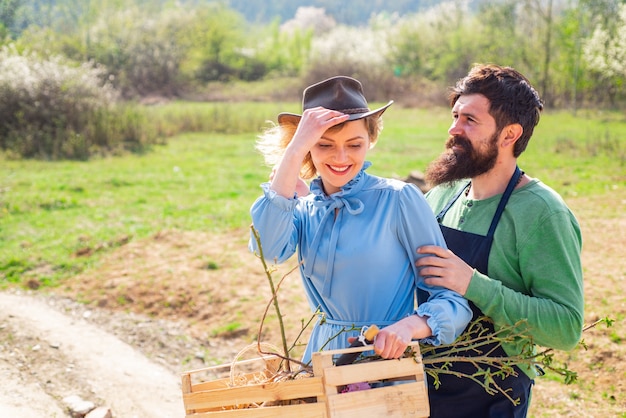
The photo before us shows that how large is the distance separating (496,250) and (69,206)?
9.85 m

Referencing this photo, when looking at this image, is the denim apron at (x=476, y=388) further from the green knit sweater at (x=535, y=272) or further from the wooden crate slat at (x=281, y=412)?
the wooden crate slat at (x=281, y=412)

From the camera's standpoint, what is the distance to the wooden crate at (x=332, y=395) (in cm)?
192

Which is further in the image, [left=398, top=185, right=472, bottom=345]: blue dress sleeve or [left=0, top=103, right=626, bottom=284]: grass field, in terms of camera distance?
[left=0, top=103, right=626, bottom=284]: grass field

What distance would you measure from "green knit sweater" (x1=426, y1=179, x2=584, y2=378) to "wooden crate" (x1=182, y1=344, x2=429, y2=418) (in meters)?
0.55

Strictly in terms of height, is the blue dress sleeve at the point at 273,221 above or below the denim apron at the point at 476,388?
above

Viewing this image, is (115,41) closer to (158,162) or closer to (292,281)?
(158,162)

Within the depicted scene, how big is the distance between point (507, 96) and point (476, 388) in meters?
1.20

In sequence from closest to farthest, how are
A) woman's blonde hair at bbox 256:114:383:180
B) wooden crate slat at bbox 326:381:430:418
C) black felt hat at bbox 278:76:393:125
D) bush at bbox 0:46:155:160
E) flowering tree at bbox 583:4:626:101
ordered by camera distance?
wooden crate slat at bbox 326:381:430:418 → black felt hat at bbox 278:76:393:125 → woman's blonde hair at bbox 256:114:383:180 → bush at bbox 0:46:155:160 → flowering tree at bbox 583:4:626:101

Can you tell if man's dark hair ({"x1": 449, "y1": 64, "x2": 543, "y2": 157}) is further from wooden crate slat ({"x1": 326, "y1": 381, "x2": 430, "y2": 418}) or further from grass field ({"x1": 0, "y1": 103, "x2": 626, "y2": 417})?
grass field ({"x1": 0, "y1": 103, "x2": 626, "y2": 417})

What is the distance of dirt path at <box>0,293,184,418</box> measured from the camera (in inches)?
192

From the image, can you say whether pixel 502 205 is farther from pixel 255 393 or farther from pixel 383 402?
pixel 255 393

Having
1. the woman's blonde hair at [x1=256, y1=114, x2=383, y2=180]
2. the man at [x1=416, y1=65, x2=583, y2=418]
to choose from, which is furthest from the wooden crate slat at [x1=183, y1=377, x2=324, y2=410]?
the woman's blonde hair at [x1=256, y1=114, x2=383, y2=180]

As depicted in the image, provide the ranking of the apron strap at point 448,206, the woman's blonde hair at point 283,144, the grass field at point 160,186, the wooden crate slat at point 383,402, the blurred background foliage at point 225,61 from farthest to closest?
the blurred background foliage at point 225,61 → the grass field at point 160,186 → the apron strap at point 448,206 → the woman's blonde hair at point 283,144 → the wooden crate slat at point 383,402

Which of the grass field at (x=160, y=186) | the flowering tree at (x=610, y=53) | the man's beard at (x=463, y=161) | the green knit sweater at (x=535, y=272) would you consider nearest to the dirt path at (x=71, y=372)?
the grass field at (x=160, y=186)
